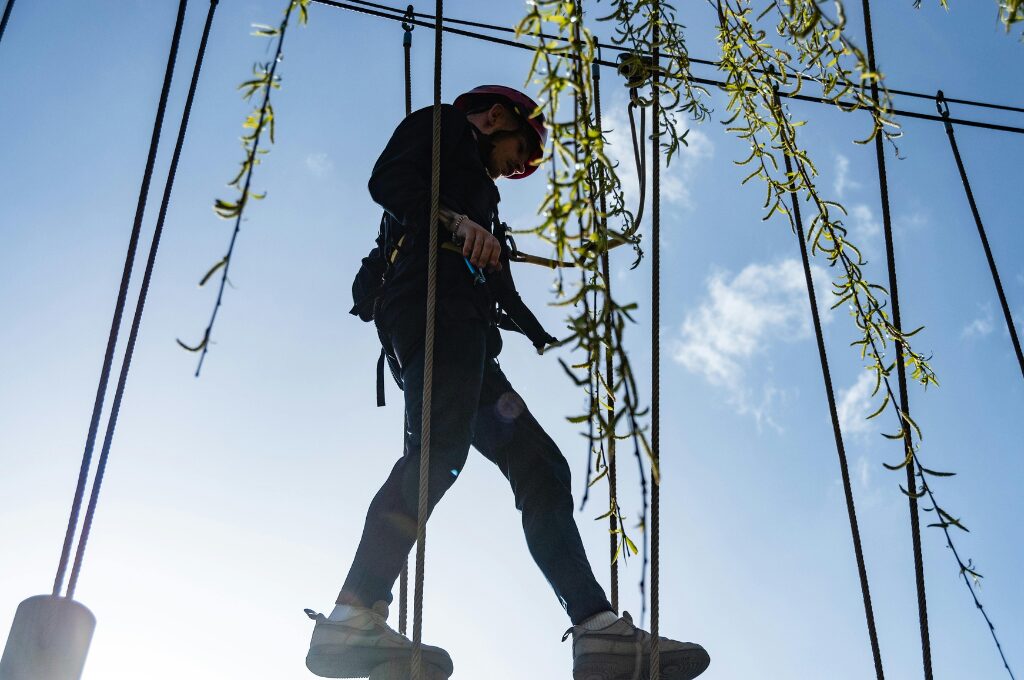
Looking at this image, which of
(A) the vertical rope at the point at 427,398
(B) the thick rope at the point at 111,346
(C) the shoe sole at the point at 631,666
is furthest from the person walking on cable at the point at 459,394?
(B) the thick rope at the point at 111,346

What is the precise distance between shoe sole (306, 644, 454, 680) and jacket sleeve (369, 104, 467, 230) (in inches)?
29.0

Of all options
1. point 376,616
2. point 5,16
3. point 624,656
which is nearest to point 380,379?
point 376,616

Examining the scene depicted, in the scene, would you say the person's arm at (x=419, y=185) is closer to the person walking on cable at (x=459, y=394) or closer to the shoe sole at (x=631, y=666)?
the person walking on cable at (x=459, y=394)

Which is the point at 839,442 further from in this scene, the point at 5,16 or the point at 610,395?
the point at 5,16

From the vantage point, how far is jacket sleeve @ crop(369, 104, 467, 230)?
5.72ft

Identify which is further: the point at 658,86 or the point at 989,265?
the point at 989,265

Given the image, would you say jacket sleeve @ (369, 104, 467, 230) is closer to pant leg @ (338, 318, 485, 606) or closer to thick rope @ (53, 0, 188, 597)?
pant leg @ (338, 318, 485, 606)

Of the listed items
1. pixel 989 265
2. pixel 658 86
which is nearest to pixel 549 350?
pixel 658 86

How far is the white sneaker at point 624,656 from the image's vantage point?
151 cm

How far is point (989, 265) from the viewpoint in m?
1.95

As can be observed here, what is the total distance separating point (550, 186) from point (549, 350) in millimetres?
164

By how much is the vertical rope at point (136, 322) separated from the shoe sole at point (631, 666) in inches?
31.2

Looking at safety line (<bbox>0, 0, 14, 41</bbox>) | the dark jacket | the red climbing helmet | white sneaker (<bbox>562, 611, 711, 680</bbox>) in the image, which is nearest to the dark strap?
the dark jacket

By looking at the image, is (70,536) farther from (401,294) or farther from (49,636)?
(401,294)
